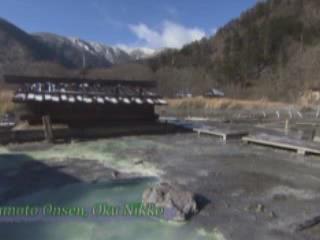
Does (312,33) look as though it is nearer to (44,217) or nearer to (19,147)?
(19,147)

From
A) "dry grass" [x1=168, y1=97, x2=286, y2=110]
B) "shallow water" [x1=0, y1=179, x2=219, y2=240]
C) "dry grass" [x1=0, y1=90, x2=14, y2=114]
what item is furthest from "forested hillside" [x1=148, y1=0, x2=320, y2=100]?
"shallow water" [x1=0, y1=179, x2=219, y2=240]

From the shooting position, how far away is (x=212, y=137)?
11.0 meters

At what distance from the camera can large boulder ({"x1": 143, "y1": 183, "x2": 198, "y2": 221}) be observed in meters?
4.33

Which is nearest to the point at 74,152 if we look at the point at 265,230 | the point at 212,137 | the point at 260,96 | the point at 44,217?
the point at 44,217

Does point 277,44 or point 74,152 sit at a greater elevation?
point 277,44

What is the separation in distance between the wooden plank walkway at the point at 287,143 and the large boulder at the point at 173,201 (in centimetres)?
470

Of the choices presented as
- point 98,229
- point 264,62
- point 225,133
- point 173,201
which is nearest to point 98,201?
point 98,229

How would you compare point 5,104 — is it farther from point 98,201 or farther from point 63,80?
point 98,201

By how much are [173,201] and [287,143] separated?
17.5ft

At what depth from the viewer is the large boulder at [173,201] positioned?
4.33 meters

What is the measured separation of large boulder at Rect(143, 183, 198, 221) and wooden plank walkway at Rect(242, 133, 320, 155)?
15.4 ft

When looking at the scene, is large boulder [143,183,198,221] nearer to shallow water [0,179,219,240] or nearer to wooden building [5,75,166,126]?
shallow water [0,179,219,240]

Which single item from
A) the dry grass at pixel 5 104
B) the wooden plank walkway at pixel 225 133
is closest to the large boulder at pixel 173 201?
the wooden plank walkway at pixel 225 133

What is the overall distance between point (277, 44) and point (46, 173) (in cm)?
4021
